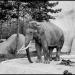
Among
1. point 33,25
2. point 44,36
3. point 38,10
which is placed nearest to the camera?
point 33,25

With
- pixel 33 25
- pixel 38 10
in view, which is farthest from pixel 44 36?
pixel 38 10

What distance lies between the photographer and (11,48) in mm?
12844

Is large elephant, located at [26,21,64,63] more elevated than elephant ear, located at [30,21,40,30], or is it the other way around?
elephant ear, located at [30,21,40,30]

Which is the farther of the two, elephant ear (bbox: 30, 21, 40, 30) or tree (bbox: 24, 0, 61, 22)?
tree (bbox: 24, 0, 61, 22)

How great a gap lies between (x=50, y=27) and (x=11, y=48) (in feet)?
20.6

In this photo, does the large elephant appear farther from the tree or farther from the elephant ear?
the tree

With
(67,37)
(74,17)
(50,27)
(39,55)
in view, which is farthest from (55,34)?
(74,17)

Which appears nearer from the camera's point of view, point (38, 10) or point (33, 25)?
point (33, 25)

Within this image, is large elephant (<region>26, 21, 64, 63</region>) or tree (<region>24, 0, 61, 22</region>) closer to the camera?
large elephant (<region>26, 21, 64, 63</region>)

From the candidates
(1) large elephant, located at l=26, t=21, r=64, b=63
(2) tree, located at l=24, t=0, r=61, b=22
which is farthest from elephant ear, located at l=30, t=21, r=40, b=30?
(2) tree, located at l=24, t=0, r=61, b=22

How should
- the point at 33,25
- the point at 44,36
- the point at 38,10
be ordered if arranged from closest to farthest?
the point at 33,25, the point at 44,36, the point at 38,10

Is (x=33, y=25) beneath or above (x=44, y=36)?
above

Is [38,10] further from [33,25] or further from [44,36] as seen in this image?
[33,25]

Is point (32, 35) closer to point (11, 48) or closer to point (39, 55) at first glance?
point (39, 55)
